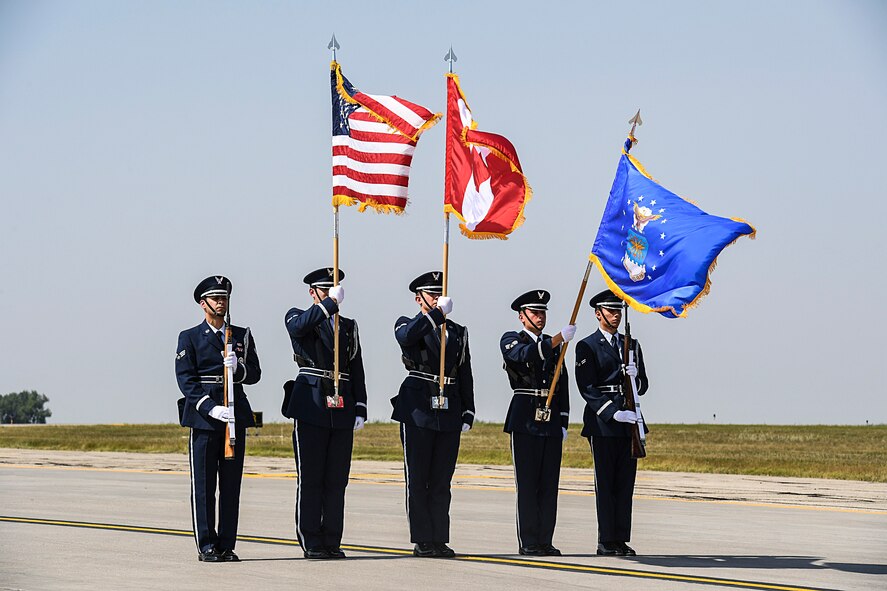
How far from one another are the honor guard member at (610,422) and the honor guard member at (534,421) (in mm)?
263

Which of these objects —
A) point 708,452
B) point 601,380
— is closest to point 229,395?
point 601,380

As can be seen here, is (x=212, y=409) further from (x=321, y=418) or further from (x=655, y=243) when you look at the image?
(x=655, y=243)

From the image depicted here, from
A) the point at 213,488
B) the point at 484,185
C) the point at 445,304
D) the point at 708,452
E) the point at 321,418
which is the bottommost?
the point at 213,488

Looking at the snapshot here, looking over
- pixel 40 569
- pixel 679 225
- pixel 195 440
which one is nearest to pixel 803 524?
pixel 679 225

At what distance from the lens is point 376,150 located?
1120 centimetres

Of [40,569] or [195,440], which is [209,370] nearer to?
[195,440]

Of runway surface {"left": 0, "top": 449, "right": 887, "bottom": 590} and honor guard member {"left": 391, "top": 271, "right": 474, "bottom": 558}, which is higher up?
honor guard member {"left": 391, "top": 271, "right": 474, "bottom": 558}

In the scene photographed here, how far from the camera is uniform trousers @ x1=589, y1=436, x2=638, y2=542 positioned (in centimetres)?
1109

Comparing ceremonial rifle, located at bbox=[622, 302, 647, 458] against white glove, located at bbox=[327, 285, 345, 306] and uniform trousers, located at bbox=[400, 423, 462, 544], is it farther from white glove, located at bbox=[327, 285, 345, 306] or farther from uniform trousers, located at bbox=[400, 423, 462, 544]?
white glove, located at bbox=[327, 285, 345, 306]

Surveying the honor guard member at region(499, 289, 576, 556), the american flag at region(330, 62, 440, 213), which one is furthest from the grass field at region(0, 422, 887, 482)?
the american flag at region(330, 62, 440, 213)

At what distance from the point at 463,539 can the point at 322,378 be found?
2.85 metres

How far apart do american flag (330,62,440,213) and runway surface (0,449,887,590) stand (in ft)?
10.0

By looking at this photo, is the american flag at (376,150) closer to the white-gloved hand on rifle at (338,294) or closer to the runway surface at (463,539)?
the white-gloved hand on rifle at (338,294)

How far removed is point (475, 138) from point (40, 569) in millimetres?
4963
